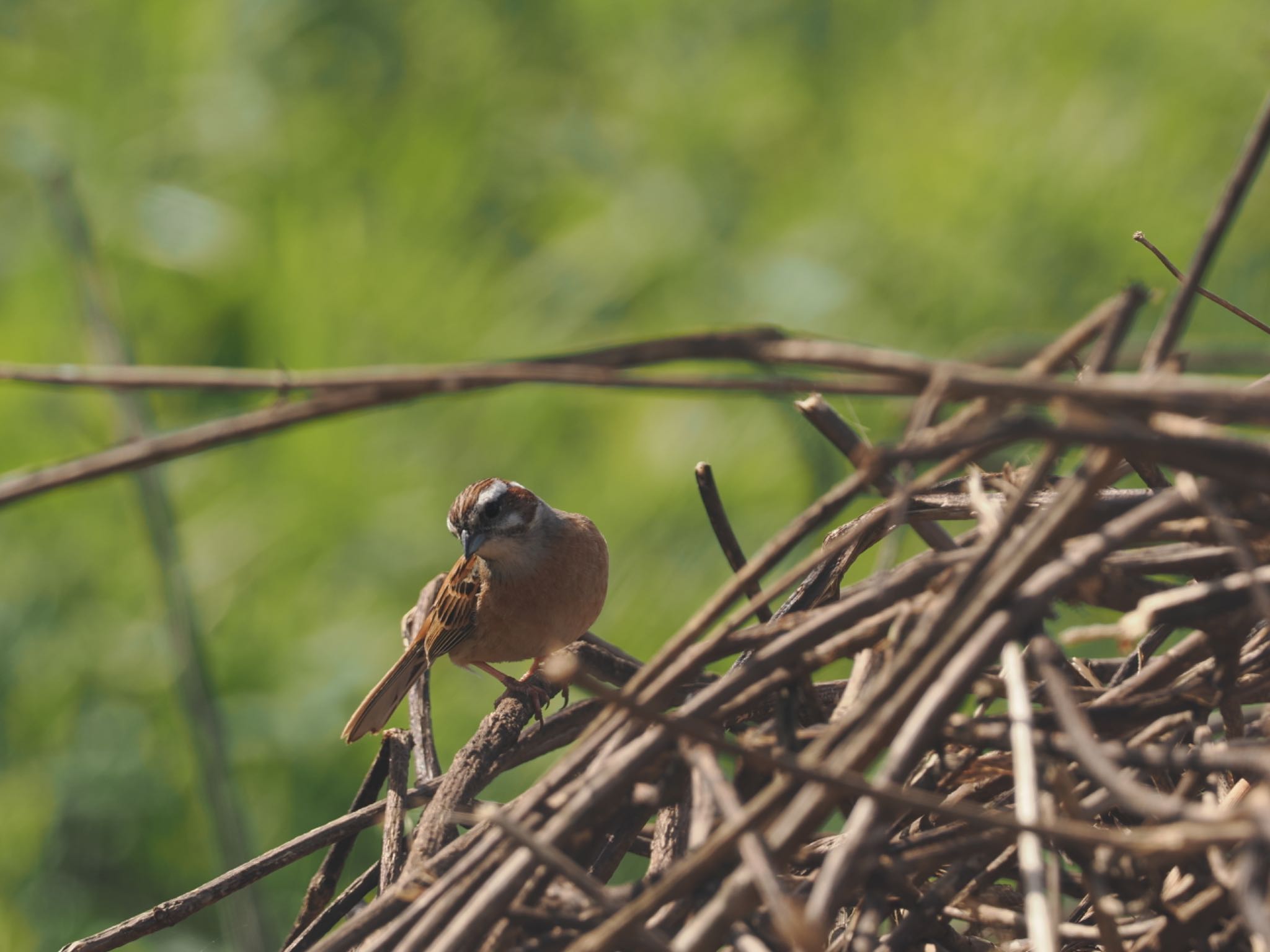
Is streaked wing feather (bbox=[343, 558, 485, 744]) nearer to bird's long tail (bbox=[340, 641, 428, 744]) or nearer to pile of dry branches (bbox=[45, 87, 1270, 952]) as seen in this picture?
bird's long tail (bbox=[340, 641, 428, 744])

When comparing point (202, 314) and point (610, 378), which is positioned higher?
point (202, 314)

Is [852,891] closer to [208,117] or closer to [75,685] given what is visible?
[75,685]

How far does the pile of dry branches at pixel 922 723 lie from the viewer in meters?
1.05

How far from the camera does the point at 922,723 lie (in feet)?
3.80

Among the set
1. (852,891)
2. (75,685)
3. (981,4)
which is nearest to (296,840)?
(852,891)

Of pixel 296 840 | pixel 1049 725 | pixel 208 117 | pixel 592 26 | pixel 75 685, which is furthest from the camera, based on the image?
pixel 592 26

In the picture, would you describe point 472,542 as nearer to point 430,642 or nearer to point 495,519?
point 495,519

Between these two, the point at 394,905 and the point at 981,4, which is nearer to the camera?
the point at 394,905

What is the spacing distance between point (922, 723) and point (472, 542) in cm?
221

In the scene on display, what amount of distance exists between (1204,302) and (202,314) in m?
3.79

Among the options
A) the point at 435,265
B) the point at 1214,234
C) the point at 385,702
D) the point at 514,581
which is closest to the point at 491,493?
the point at 514,581

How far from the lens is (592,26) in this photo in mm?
6996

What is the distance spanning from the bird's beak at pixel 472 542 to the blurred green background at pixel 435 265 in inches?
38.8

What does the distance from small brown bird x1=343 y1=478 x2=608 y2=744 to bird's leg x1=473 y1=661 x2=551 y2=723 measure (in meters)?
0.01
